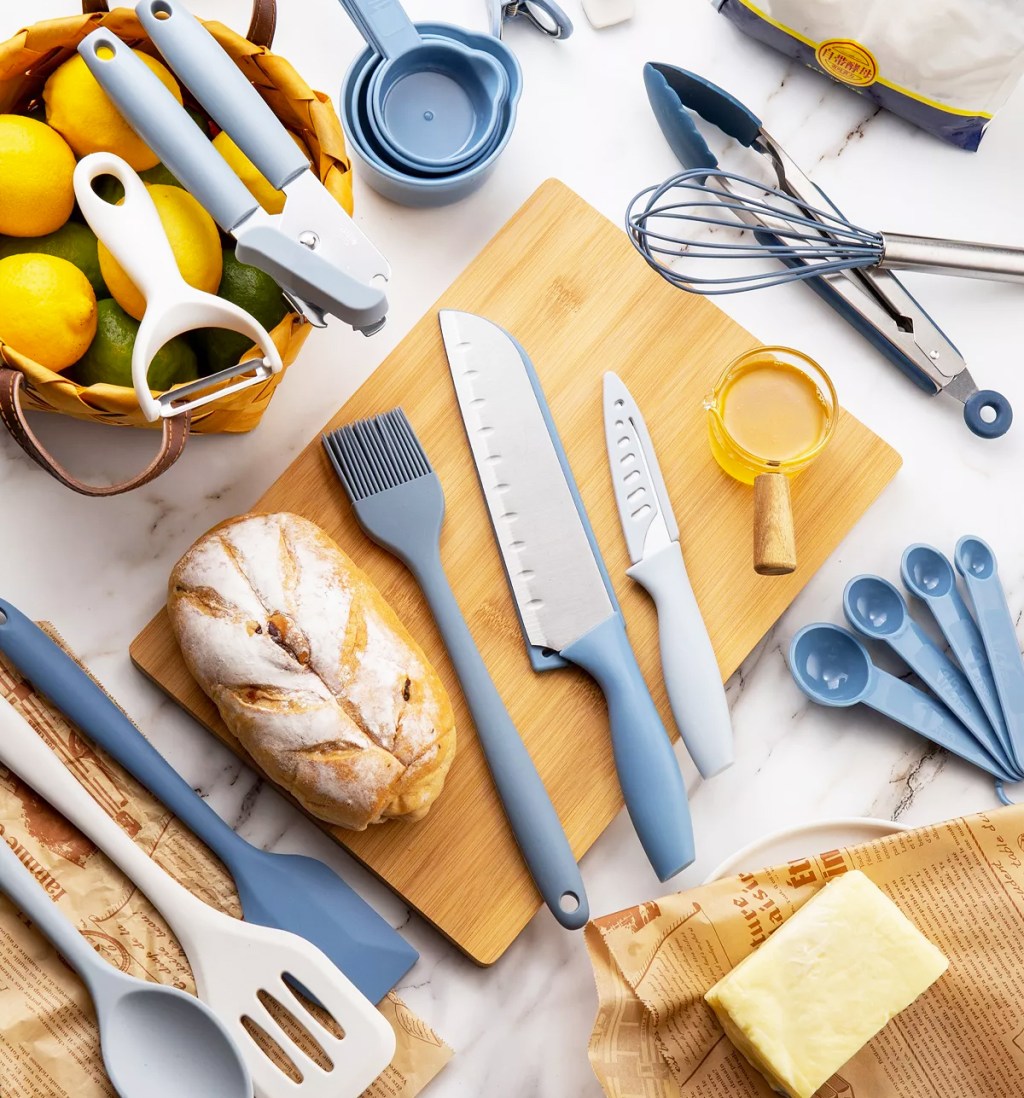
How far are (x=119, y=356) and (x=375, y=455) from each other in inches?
10.3

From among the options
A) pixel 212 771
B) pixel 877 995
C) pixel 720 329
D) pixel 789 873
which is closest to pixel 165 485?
pixel 212 771

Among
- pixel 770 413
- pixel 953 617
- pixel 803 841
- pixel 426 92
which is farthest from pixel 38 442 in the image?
pixel 953 617

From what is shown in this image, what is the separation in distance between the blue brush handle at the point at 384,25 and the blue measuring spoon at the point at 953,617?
2.33ft

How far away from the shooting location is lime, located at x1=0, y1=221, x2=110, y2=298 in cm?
87

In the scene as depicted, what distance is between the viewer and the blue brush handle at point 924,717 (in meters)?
1.05

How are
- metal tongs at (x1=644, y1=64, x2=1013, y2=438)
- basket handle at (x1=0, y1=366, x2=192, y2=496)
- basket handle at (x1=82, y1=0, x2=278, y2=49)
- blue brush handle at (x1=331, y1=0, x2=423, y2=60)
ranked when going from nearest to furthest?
1. basket handle at (x1=0, y1=366, x2=192, y2=496)
2. basket handle at (x1=82, y1=0, x2=278, y2=49)
3. blue brush handle at (x1=331, y1=0, x2=423, y2=60)
4. metal tongs at (x1=644, y1=64, x2=1013, y2=438)

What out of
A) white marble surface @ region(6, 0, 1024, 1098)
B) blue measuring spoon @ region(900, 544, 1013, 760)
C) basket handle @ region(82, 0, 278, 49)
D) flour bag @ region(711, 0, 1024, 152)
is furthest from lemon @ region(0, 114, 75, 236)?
blue measuring spoon @ region(900, 544, 1013, 760)

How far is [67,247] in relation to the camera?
0.87 metres

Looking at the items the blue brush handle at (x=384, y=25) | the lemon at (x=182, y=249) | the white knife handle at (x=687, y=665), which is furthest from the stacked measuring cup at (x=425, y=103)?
the white knife handle at (x=687, y=665)

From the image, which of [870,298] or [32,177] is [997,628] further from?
[32,177]

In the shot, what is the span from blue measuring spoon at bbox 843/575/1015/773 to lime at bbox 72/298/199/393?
2.24 ft

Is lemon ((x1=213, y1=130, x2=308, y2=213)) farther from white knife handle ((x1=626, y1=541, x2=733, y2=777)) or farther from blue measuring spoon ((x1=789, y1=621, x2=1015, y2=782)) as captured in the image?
blue measuring spoon ((x1=789, y1=621, x2=1015, y2=782))

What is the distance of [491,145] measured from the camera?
1.03 metres

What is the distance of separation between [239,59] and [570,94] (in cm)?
39
